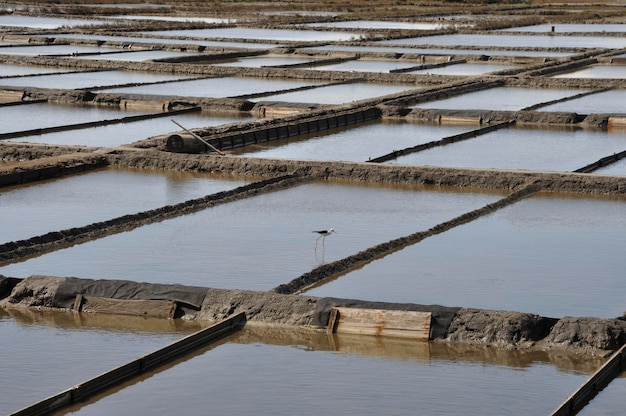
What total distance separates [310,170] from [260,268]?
11.9ft

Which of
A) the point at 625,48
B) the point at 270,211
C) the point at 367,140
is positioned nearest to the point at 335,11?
the point at 625,48

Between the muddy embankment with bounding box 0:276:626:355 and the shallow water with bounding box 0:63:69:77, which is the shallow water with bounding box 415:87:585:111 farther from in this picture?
the muddy embankment with bounding box 0:276:626:355

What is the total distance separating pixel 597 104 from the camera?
1702 cm

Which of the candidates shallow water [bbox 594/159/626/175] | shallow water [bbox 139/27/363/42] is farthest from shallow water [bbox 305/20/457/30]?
shallow water [bbox 594/159/626/175]

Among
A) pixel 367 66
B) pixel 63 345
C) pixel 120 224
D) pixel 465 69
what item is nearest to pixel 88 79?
pixel 367 66

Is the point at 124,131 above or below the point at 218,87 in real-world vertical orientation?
below

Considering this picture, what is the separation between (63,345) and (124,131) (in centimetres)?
807

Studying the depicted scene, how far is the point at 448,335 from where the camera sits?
6676mm

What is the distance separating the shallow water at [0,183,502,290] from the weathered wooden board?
472 millimetres

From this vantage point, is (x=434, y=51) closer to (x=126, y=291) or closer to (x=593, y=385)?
(x=126, y=291)

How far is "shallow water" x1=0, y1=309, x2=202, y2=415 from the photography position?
19.5 feet

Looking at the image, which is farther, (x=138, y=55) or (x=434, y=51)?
(x=434, y=51)

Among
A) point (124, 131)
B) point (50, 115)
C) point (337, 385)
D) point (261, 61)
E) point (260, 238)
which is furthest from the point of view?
point (261, 61)

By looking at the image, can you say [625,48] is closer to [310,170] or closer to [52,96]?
[52,96]
